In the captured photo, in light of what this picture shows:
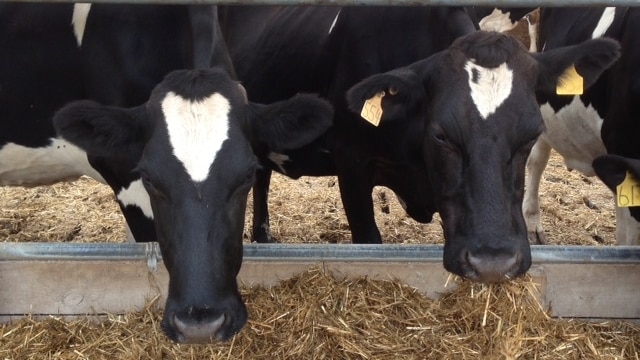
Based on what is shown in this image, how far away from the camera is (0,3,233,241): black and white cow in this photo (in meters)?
3.98

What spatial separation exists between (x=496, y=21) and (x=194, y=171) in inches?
182

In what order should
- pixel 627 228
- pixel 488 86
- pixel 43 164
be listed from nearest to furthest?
pixel 488 86, pixel 43 164, pixel 627 228

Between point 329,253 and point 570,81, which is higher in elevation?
point 570,81

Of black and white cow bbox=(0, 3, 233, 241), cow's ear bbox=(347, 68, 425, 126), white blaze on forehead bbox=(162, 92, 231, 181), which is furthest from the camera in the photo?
black and white cow bbox=(0, 3, 233, 241)

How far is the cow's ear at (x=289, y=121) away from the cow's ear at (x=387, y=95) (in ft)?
1.04

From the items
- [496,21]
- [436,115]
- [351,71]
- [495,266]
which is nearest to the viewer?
[495,266]

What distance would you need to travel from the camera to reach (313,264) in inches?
147

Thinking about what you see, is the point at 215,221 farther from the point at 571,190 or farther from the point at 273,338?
Answer: the point at 571,190

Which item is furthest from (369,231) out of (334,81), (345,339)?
(345,339)

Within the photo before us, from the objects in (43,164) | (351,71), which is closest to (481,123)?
(351,71)

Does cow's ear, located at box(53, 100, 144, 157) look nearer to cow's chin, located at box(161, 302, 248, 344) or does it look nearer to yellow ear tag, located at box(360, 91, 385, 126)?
cow's chin, located at box(161, 302, 248, 344)

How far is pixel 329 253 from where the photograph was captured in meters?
3.67

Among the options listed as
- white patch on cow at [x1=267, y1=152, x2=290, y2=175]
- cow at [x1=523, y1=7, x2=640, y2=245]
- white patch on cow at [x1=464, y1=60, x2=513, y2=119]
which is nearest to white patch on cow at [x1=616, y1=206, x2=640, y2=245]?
cow at [x1=523, y1=7, x2=640, y2=245]

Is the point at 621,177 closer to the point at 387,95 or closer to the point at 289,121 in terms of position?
the point at 387,95
